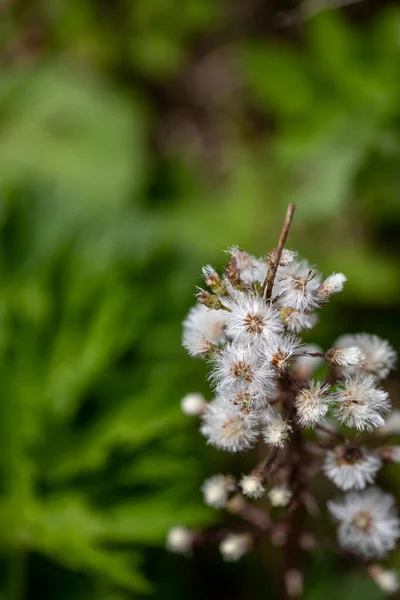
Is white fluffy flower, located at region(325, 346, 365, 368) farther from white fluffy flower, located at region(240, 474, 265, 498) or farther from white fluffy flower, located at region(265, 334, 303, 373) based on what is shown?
white fluffy flower, located at region(240, 474, 265, 498)

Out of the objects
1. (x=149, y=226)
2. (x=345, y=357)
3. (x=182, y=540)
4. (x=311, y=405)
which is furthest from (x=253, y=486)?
(x=149, y=226)

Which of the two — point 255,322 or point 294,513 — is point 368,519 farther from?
point 255,322

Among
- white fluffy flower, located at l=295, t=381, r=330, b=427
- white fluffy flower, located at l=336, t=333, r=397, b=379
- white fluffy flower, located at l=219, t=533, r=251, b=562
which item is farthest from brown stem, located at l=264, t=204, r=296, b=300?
white fluffy flower, located at l=219, t=533, r=251, b=562

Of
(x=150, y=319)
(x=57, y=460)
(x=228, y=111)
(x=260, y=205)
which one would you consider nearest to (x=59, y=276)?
(x=150, y=319)

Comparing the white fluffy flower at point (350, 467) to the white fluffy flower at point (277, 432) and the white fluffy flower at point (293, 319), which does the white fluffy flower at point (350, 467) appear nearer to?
the white fluffy flower at point (277, 432)

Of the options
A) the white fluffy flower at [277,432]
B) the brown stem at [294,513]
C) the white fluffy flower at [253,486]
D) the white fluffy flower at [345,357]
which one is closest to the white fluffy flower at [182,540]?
the brown stem at [294,513]
